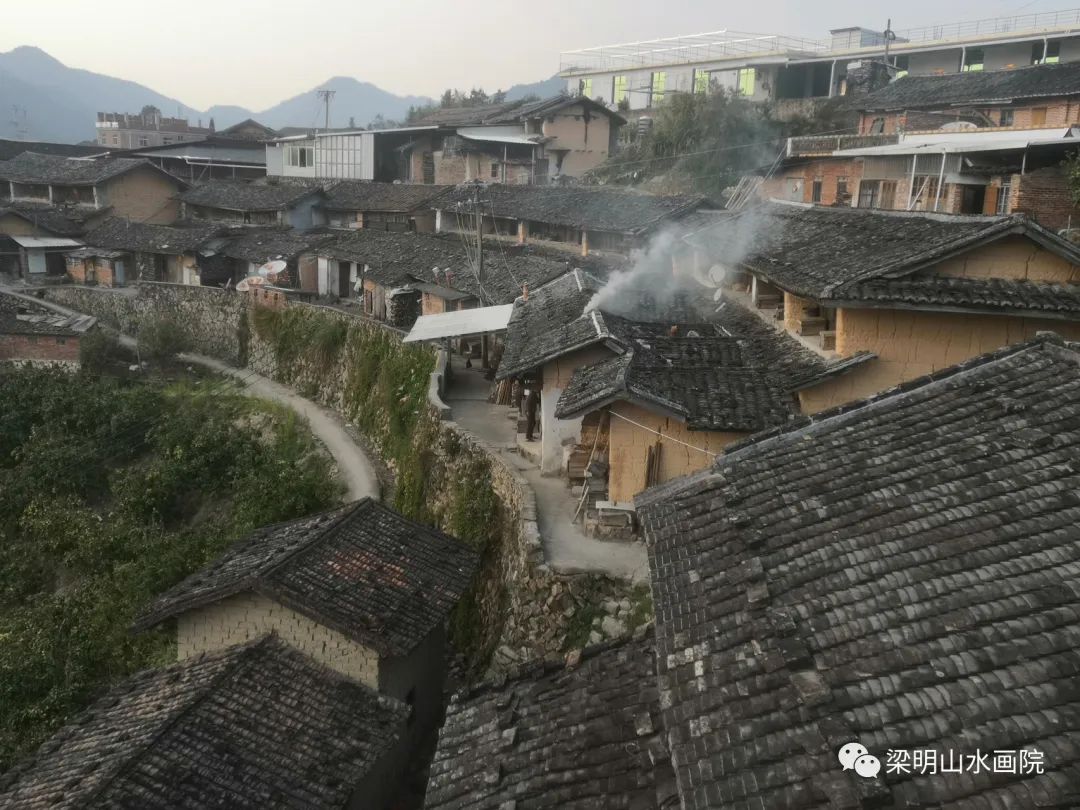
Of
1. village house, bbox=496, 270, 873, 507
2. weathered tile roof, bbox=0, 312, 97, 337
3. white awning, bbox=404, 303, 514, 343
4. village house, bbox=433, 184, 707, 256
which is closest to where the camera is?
village house, bbox=496, 270, 873, 507

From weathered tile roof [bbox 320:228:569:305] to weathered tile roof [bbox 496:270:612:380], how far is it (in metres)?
5.51

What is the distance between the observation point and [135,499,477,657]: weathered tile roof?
39.8ft

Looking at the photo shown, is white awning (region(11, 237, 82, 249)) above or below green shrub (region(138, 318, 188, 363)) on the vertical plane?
above

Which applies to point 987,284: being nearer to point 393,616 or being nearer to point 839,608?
point 839,608

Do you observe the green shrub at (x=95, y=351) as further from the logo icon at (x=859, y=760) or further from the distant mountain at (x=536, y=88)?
the distant mountain at (x=536, y=88)

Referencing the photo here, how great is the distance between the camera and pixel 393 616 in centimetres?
1245

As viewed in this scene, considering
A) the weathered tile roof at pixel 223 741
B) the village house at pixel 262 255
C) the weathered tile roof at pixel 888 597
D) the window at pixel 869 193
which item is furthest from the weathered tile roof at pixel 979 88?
the weathered tile roof at pixel 223 741

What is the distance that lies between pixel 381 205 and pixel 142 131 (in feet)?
175

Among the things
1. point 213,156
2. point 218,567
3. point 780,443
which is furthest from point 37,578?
point 213,156

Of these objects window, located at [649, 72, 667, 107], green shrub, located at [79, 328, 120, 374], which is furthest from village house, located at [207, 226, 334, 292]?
window, located at [649, 72, 667, 107]

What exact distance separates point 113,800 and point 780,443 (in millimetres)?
7875

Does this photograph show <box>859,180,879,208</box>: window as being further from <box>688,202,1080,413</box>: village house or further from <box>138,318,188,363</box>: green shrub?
<box>138,318,188,363</box>: green shrub

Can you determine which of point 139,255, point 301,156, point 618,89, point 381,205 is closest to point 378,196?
point 381,205

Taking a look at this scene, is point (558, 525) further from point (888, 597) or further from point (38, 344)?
point (38, 344)
